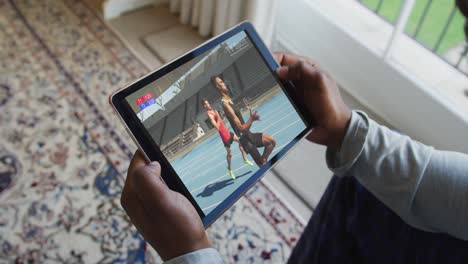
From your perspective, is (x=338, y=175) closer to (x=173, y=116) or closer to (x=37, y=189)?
(x=173, y=116)

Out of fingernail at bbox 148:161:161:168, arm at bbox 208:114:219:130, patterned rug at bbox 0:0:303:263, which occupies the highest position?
arm at bbox 208:114:219:130

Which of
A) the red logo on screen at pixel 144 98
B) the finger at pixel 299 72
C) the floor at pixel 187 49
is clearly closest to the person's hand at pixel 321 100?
the finger at pixel 299 72

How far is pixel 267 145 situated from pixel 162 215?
22 cm

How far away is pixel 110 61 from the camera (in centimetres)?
155

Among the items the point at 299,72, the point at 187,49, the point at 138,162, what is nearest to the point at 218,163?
the point at 138,162

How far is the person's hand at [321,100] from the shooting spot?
0.67 m

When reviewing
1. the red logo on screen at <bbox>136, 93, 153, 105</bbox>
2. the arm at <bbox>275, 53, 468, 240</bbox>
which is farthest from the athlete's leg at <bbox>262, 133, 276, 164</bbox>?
the red logo on screen at <bbox>136, 93, 153, 105</bbox>

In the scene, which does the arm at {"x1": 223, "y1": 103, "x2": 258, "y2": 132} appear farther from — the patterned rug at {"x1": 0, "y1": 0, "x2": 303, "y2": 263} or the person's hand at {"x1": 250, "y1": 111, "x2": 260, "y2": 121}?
the patterned rug at {"x1": 0, "y1": 0, "x2": 303, "y2": 263}

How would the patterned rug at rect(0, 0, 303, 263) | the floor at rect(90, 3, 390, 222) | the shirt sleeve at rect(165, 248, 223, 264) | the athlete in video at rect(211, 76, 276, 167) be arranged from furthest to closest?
the floor at rect(90, 3, 390, 222) < the patterned rug at rect(0, 0, 303, 263) < the athlete in video at rect(211, 76, 276, 167) < the shirt sleeve at rect(165, 248, 223, 264)

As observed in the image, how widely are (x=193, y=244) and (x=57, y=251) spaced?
2.27 ft

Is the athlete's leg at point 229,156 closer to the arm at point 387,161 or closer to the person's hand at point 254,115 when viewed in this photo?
the person's hand at point 254,115

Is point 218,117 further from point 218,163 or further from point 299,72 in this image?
point 299,72

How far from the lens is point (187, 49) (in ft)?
5.47

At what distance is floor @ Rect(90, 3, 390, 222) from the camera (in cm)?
124
